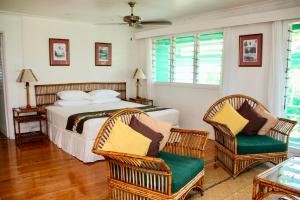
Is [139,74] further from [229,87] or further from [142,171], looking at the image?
[142,171]

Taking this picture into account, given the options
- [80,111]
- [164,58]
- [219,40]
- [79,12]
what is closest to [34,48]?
[79,12]

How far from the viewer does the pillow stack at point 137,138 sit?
7.75 feet

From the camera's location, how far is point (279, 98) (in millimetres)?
3857

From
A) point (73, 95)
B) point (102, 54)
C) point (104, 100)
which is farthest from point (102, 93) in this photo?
point (102, 54)

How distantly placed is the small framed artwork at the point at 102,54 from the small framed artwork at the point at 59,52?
68 centimetres

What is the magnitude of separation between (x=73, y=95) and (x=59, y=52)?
96cm

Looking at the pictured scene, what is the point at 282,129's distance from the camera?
3.42 meters

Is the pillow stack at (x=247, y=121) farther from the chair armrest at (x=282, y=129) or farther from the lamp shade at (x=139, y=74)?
the lamp shade at (x=139, y=74)

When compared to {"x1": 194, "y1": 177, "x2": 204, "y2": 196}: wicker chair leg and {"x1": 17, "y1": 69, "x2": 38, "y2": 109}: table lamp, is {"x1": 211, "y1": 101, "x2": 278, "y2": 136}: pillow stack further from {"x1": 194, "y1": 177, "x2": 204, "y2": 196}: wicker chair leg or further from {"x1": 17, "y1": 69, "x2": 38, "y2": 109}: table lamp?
{"x1": 17, "y1": 69, "x2": 38, "y2": 109}: table lamp

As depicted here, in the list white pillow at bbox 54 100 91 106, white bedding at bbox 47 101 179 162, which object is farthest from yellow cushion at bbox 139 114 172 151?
white pillow at bbox 54 100 91 106

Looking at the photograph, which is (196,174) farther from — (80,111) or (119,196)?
(80,111)

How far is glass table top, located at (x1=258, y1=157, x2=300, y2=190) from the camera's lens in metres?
2.13

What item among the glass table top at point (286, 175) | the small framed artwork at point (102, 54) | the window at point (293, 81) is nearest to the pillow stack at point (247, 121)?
the window at point (293, 81)

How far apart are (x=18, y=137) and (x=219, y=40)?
4061 mm
